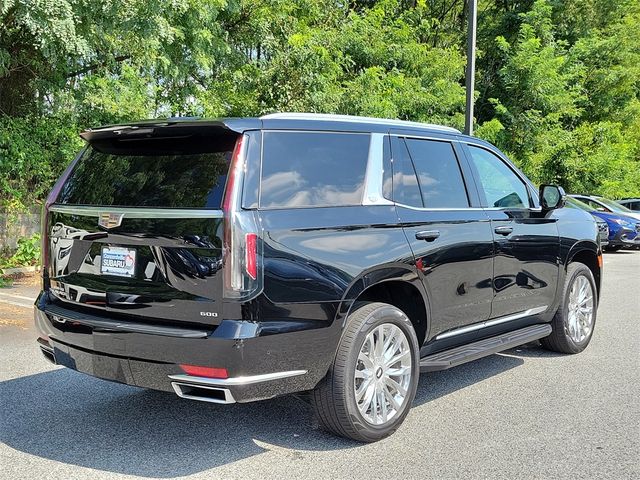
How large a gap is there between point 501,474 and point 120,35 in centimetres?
903

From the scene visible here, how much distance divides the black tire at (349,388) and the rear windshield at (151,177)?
1.14 meters

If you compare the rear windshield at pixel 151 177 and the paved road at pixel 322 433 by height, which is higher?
the rear windshield at pixel 151 177

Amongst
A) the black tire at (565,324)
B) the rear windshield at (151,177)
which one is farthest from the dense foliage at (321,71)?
the black tire at (565,324)

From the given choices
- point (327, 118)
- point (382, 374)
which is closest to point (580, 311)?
point (382, 374)

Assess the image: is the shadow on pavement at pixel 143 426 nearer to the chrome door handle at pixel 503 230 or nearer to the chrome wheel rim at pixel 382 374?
the chrome wheel rim at pixel 382 374

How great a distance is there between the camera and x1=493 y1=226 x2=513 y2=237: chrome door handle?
513 centimetres

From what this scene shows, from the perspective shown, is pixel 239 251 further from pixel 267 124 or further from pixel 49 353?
pixel 49 353

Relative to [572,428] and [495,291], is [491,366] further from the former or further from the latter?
[572,428]

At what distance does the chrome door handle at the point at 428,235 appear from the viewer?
439 centimetres

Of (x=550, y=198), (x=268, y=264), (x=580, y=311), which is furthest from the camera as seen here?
(x=580, y=311)

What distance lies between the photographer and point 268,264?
11.5 feet

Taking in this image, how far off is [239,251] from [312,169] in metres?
0.81

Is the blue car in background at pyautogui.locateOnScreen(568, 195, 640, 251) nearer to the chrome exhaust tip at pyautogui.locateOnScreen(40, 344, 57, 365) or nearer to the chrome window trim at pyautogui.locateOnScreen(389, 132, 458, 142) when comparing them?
the chrome window trim at pyautogui.locateOnScreen(389, 132, 458, 142)

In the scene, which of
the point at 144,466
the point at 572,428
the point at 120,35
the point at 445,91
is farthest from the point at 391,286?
the point at 445,91
